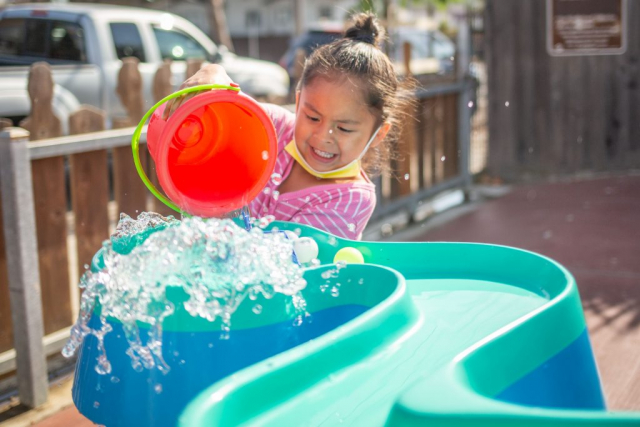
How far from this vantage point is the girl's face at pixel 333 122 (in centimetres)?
202

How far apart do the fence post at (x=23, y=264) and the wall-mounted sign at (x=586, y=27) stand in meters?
6.27

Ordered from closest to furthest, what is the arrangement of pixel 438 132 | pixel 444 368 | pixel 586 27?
pixel 444 368, pixel 438 132, pixel 586 27

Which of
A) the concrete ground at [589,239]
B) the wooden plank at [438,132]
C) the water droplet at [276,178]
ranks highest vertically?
the water droplet at [276,178]

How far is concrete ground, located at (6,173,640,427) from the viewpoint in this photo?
3369 mm

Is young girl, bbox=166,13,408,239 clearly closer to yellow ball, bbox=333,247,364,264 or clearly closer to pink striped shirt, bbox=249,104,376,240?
pink striped shirt, bbox=249,104,376,240

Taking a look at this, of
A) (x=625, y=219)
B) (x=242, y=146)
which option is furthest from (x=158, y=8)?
(x=242, y=146)

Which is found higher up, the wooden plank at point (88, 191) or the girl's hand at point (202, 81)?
the girl's hand at point (202, 81)

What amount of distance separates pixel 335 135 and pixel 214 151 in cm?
37

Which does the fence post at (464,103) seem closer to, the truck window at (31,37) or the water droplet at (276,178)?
the truck window at (31,37)

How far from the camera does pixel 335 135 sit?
80.9 inches

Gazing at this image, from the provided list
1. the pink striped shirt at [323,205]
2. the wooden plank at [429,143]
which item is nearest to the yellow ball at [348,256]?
the pink striped shirt at [323,205]

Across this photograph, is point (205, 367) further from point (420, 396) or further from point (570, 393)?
point (570, 393)

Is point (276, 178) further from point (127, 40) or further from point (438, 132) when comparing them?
point (127, 40)

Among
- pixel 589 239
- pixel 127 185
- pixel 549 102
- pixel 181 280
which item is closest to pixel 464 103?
pixel 549 102
